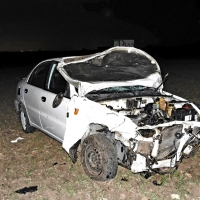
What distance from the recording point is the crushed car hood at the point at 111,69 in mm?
4958

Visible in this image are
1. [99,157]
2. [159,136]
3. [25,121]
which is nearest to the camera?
[159,136]

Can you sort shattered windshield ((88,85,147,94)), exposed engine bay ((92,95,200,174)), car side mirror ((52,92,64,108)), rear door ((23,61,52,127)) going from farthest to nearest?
rear door ((23,61,52,127)), shattered windshield ((88,85,147,94)), car side mirror ((52,92,64,108)), exposed engine bay ((92,95,200,174))

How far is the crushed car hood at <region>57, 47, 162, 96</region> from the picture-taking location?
16.3ft

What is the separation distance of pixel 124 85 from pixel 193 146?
1447 millimetres

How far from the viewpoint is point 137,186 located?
4.51 meters

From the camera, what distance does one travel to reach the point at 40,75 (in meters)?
6.21

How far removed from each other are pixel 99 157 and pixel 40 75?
8.24 ft

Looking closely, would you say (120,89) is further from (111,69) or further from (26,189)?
(26,189)

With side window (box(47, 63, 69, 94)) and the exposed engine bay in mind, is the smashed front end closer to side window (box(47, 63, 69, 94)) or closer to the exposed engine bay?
the exposed engine bay

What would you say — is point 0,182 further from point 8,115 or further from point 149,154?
point 8,115

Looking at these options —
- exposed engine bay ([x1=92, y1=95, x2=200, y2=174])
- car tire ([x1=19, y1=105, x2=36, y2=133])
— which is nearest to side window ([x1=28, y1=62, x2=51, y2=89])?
car tire ([x1=19, y1=105, x2=36, y2=133])

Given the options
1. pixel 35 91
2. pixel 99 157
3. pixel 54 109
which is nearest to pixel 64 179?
pixel 99 157

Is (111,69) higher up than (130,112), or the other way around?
(111,69)

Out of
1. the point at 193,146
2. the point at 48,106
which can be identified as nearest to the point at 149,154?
the point at 193,146
